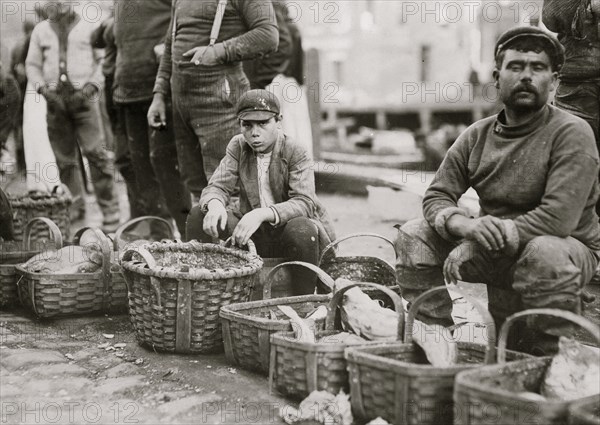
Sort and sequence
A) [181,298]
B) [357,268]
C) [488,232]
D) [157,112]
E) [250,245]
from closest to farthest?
[488,232]
[181,298]
[250,245]
[357,268]
[157,112]

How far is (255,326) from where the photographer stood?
3484 millimetres

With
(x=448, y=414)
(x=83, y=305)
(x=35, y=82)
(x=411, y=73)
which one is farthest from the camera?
(x=411, y=73)

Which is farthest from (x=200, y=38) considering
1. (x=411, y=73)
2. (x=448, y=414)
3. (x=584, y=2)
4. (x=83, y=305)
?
(x=411, y=73)

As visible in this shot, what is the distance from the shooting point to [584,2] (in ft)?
15.1

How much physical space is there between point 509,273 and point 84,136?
197 inches

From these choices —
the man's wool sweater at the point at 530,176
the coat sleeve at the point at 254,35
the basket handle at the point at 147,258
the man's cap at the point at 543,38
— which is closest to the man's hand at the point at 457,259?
the man's wool sweater at the point at 530,176

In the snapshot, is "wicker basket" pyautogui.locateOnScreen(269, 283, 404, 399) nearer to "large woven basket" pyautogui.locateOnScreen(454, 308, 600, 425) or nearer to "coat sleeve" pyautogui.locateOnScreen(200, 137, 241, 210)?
"large woven basket" pyautogui.locateOnScreen(454, 308, 600, 425)

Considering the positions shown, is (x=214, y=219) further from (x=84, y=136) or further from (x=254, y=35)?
(x=84, y=136)

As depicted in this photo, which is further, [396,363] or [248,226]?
[248,226]

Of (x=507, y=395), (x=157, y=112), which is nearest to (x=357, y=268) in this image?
(x=157, y=112)

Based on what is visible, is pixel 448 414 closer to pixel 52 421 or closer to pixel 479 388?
pixel 479 388

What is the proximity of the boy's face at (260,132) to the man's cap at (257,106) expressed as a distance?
0.14ft

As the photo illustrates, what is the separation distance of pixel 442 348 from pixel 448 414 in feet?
1.09

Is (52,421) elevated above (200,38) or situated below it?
below
